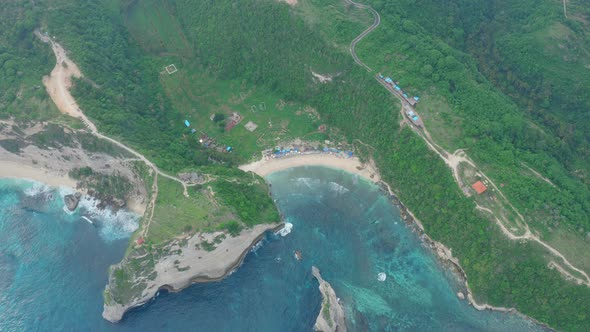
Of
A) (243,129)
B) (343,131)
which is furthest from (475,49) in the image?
(243,129)

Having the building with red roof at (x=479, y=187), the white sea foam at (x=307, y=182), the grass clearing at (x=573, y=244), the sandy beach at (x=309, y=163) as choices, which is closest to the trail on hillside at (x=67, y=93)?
the sandy beach at (x=309, y=163)

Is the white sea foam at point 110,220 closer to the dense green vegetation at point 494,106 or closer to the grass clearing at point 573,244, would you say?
the dense green vegetation at point 494,106

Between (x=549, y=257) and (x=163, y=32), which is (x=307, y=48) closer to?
(x=163, y=32)

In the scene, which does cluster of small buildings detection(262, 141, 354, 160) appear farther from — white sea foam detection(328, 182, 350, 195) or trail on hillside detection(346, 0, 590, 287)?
trail on hillside detection(346, 0, 590, 287)

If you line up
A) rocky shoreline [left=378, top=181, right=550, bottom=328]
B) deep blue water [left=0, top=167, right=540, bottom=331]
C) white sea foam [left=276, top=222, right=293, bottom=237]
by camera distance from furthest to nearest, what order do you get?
white sea foam [left=276, top=222, right=293, bottom=237], rocky shoreline [left=378, top=181, right=550, bottom=328], deep blue water [left=0, top=167, right=540, bottom=331]

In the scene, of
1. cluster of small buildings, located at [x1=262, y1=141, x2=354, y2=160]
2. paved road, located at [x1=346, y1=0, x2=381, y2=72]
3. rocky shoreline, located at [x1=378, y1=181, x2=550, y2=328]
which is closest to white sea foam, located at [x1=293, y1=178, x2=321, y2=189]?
cluster of small buildings, located at [x1=262, y1=141, x2=354, y2=160]

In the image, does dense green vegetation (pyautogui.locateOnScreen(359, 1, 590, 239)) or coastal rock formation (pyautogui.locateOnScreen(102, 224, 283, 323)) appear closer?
coastal rock formation (pyautogui.locateOnScreen(102, 224, 283, 323))
